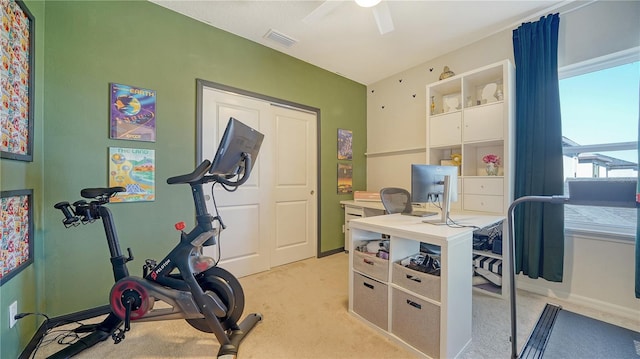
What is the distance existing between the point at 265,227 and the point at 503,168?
2658 mm

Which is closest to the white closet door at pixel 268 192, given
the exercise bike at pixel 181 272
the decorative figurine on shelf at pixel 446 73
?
the exercise bike at pixel 181 272

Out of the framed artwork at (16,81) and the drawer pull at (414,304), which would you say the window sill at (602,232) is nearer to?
the drawer pull at (414,304)

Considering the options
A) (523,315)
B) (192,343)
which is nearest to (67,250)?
(192,343)

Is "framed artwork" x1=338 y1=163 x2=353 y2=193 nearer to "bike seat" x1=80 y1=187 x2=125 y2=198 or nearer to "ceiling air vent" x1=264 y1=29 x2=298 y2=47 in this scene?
"ceiling air vent" x1=264 y1=29 x2=298 y2=47

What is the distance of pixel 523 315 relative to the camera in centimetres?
199

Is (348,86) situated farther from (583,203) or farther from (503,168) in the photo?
(583,203)

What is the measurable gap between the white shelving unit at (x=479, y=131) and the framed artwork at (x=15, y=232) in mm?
3480

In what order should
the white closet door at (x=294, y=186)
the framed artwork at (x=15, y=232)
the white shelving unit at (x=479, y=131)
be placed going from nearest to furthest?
the framed artwork at (x=15, y=232) → the white shelving unit at (x=479, y=131) → the white closet door at (x=294, y=186)

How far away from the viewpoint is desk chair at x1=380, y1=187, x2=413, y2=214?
250cm

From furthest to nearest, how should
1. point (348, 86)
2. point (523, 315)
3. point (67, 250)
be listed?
point (348, 86), point (523, 315), point (67, 250)

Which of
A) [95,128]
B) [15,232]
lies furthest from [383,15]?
[15,232]

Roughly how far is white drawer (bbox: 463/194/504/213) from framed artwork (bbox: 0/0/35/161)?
11.7 feet

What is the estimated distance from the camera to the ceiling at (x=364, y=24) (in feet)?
7.33

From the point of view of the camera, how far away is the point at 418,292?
152 cm
